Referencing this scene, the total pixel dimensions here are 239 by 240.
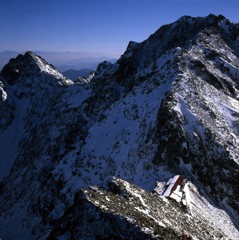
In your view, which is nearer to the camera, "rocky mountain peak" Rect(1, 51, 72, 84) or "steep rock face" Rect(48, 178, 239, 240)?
"steep rock face" Rect(48, 178, 239, 240)

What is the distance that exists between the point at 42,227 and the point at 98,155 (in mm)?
16724

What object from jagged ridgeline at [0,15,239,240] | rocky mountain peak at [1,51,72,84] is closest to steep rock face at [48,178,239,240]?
jagged ridgeline at [0,15,239,240]

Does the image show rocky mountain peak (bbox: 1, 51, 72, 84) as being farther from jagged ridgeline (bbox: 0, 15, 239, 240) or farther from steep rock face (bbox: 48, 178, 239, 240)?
steep rock face (bbox: 48, 178, 239, 240)

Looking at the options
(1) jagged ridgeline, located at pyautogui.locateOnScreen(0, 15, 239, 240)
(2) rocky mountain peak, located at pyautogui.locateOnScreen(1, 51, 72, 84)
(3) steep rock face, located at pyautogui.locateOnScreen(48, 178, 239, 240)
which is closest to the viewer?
(3) steep rock face, located at pyautogui.locateOnScreen(48, 178, 239, 240)

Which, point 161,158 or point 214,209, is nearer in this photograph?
point 214,209

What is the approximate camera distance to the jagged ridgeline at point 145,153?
711 inches

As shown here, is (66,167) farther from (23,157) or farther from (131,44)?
(131,44)

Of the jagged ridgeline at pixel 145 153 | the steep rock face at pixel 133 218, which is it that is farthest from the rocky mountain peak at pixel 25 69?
the steep rock face at pixel 133 218

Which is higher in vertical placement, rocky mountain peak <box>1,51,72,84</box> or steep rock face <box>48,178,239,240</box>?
steep rock face <box>48,178,239,240</box>

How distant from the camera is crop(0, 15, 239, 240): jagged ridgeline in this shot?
18047 mm

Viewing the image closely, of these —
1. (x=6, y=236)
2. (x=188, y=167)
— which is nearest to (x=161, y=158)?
(x=188, y=167)

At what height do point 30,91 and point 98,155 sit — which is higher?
point 98,155

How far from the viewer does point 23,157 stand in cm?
8481

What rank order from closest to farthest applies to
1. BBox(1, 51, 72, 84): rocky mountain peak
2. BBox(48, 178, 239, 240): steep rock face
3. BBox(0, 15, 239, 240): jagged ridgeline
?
1. BBox(48, 178, 239, 240): steep rock face
2. BBox(0, 15, 239, 240): jagged ridgeline
3. BBox(1, 51, 72, 84): rocky mountain peak
